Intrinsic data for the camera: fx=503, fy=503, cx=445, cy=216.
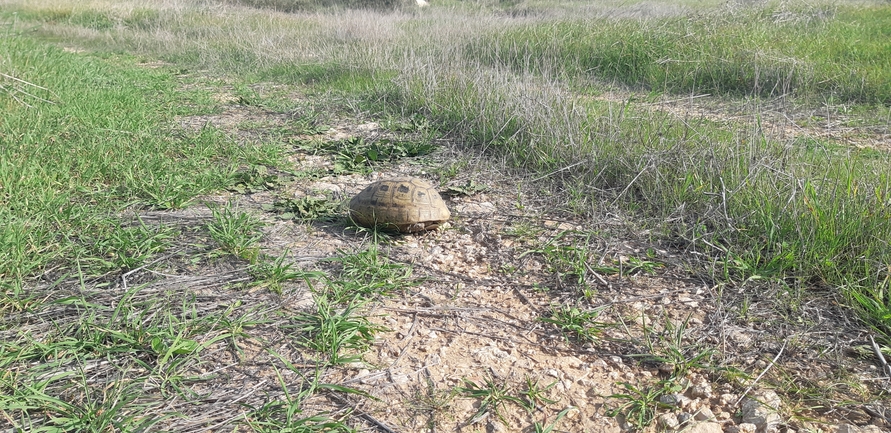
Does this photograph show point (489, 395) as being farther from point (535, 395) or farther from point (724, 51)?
point (724, 51)

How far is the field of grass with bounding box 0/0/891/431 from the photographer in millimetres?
2066

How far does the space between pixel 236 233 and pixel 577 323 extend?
1.94m

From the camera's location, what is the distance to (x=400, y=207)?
3.09 meters

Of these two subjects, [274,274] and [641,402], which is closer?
Answer: [641,402]

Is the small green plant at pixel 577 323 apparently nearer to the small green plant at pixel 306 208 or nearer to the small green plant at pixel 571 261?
the small green plant at pixel 571 261

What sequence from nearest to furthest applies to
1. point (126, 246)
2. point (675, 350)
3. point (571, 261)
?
point (675, 350) → point (126, 246) → point (571, 261)

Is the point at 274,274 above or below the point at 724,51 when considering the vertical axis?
below

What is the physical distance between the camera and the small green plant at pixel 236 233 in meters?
2.77

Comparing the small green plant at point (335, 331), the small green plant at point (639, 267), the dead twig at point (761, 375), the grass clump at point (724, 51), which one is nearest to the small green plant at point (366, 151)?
the grass clump at point (724, 51)

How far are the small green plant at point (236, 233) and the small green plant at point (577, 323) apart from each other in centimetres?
161

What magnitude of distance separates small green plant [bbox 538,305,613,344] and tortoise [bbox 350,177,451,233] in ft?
3.42

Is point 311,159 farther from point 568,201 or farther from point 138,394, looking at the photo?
point 138,394

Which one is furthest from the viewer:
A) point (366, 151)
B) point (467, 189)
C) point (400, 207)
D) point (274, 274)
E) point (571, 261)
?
point (366, 151)

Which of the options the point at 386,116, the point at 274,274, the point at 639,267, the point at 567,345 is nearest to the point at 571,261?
the point at 639,267
